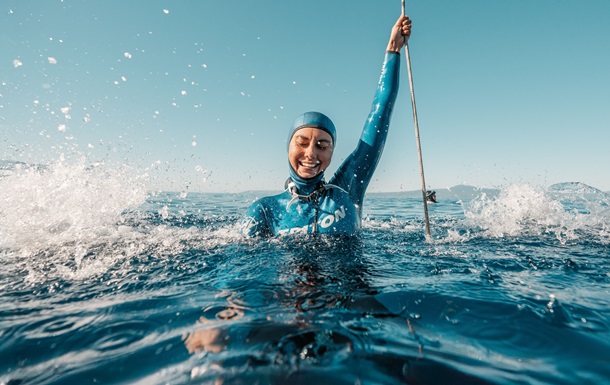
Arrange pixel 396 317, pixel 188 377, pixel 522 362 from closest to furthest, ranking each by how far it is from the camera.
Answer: pixel 188 377, pixel 522 362, pixel 396 317

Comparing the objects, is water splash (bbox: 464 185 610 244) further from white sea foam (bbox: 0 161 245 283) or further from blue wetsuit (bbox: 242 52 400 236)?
white sea foam (bbox: 0 161 245 283)

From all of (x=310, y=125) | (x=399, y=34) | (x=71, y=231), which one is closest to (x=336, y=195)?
(x=310, y=125)

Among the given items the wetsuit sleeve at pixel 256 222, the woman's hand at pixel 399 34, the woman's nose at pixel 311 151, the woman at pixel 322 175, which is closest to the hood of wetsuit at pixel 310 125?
the woman at pixel 322 175

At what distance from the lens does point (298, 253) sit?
3.67 meters

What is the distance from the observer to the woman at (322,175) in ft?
15.0

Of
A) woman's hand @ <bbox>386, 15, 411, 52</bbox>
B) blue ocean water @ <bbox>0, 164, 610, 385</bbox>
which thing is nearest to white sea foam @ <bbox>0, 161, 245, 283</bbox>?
blue ocean water @ <bbox>0, 164, 610, 385</bbox>

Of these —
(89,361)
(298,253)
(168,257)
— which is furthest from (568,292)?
(168,257)

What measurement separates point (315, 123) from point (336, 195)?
4.14ft

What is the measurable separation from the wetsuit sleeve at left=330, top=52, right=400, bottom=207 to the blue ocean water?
1222 mm

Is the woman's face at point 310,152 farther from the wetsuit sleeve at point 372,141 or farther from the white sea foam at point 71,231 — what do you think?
the white sea foam at point 71,231

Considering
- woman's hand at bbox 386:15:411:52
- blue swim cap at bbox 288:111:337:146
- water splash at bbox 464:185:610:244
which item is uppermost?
woman's hand at bbox 386:15:411:52

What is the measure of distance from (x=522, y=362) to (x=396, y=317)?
27.0 inches

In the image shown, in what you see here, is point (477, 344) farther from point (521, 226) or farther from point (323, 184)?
point (521, 226)

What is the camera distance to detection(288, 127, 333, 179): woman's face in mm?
4652
